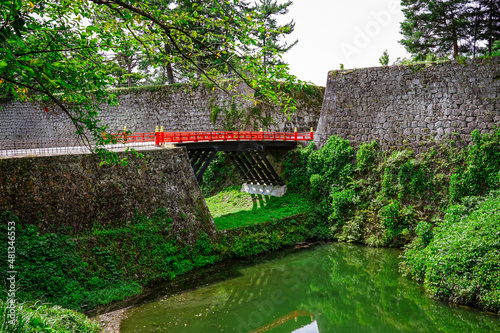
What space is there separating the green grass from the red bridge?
0.96 m

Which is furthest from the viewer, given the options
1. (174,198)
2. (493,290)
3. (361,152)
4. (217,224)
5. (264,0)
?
(264,0)

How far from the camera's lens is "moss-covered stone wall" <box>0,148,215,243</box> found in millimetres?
10492

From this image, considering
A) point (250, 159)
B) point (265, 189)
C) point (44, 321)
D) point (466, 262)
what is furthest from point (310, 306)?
point (265, 189)

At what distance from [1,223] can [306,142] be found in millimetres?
13454

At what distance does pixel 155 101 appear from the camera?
24219 mm

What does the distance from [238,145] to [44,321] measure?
11.3 metres

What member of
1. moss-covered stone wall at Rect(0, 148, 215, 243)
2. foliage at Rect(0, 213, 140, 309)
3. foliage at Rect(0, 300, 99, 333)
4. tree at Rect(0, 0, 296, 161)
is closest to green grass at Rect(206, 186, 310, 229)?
moss-covered stone wall at Rect(0, 148, 215, 243)

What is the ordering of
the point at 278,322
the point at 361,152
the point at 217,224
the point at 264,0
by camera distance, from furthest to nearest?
the point at 264,0, the point at 361,152, the point at 217,224, the point at 278,322

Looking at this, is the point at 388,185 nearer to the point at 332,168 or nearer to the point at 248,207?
the point at 332,168

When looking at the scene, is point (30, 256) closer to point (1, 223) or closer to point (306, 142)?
point (1, 223)

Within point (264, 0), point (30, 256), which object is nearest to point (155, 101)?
point (264, 0)

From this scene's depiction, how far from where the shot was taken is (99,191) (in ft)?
39.2

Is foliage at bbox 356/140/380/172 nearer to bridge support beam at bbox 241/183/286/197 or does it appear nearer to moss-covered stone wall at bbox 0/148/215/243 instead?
bridge support beam at bbox 241/183/286/197

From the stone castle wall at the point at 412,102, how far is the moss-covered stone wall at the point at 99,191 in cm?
805
